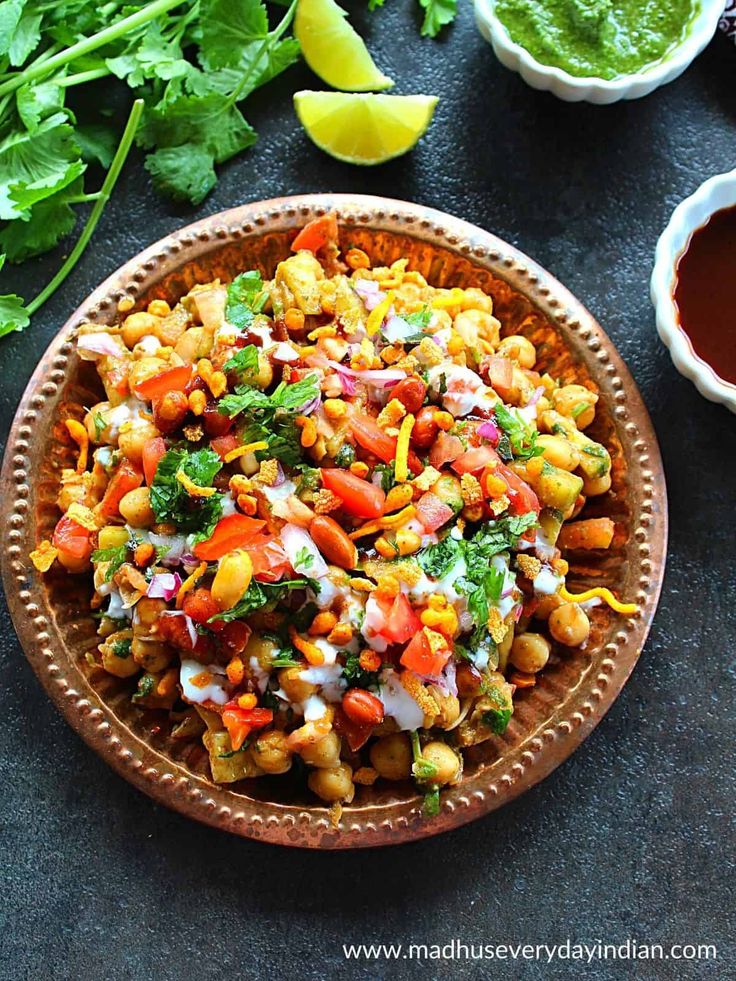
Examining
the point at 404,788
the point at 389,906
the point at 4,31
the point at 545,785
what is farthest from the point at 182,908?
the point at 4,31

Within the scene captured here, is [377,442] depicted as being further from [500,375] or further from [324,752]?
[324,752]

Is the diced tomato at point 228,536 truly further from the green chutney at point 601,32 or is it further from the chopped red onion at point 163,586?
the green chutney at point 601,32

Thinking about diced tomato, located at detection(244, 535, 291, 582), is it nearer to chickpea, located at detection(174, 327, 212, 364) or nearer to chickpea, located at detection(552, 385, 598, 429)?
chickpea, located at detection(174, 327, 212, 364)

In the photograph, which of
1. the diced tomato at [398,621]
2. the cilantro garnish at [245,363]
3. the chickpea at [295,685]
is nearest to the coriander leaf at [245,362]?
the cilantro garnish at [245,363]

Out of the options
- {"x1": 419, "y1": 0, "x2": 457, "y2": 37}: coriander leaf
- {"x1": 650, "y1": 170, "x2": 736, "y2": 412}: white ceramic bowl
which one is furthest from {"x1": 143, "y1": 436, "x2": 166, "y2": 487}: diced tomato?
{"x1": 419, "y1": 0, "x2": 457, "y2": 37}: coriander leaf

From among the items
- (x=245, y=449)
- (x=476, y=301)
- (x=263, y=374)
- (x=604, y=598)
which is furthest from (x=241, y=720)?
(x=476, y=301)
